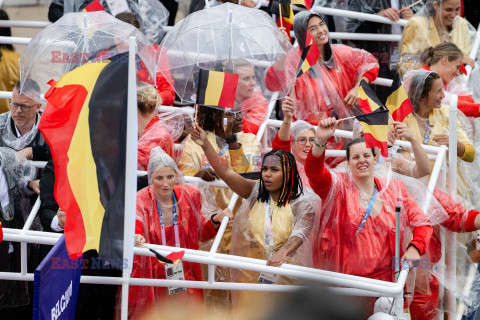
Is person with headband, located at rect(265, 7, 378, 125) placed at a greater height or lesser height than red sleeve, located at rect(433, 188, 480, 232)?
greater

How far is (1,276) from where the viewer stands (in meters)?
5.98

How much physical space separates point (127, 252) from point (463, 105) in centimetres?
367

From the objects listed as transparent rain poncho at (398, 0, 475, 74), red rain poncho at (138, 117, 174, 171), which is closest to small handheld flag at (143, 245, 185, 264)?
red rain poncho at (138, 117, 174, 171)

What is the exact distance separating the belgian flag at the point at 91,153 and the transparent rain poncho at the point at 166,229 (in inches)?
39.2

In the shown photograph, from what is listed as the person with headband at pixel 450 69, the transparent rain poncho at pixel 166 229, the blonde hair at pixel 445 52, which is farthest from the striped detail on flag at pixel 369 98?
the blonde hair at pixel 445 52

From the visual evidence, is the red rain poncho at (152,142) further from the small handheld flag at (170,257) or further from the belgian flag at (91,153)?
the belgian flag at (91,153)

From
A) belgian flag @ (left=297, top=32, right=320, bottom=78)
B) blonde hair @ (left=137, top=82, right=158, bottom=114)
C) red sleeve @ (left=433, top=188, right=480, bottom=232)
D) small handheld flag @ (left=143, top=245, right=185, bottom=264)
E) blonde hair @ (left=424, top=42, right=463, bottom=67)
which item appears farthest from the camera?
blonde hair @ (left=424, top=42, right=463, bottom=67)

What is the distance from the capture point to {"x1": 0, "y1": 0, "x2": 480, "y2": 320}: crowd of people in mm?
6195

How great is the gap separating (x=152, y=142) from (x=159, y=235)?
0.81 m

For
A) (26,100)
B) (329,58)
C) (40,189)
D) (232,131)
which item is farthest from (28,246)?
(329,58)

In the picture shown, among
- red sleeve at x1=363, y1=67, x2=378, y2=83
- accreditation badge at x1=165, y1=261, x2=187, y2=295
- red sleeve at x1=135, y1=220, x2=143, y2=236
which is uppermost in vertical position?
red sleeve at x1=363, y1=67, x2=378, y2=83

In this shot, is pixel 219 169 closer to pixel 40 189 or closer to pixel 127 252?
pixel 40 189

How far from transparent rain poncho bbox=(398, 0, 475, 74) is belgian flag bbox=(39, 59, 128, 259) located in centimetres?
370

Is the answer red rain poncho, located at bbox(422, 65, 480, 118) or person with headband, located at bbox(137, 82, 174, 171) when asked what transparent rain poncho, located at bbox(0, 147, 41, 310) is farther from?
red rain poncho, located at bbox(422, 65, 480, 118)
